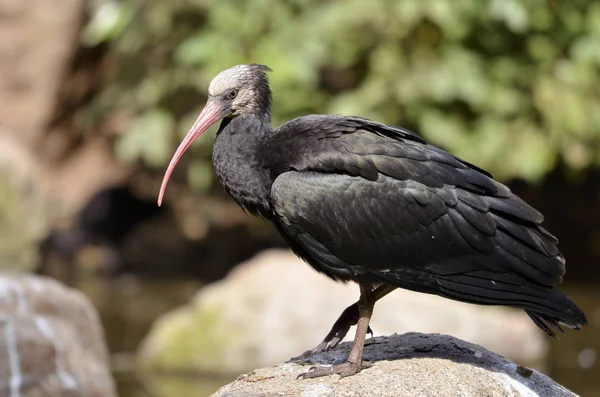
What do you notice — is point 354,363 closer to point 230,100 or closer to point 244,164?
point 244,164

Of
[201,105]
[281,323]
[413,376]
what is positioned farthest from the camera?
[201,105]

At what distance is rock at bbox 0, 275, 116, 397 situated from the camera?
A: 32.0 ft

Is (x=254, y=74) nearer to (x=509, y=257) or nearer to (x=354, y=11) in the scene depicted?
(x=509, y=257)

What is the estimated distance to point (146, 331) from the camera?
15773 millimetres

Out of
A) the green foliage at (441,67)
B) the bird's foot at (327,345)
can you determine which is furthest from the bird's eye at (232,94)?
the green foliage at (441,67)

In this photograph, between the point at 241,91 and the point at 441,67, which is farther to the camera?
the point at 441,67

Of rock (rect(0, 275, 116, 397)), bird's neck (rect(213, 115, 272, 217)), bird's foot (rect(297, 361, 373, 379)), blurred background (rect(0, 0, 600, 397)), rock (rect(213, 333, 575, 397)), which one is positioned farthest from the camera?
blurred background (rect(0, 0, 600, 397))

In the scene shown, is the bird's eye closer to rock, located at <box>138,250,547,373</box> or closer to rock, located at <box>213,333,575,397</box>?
rock, located at <box>213,333,575,397</box>

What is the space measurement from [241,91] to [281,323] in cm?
609

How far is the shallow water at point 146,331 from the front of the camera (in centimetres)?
1312

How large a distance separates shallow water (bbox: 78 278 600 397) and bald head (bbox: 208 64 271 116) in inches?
231

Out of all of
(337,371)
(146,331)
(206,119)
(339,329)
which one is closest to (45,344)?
(206,119)

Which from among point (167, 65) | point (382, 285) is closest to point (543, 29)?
point (167, 65)

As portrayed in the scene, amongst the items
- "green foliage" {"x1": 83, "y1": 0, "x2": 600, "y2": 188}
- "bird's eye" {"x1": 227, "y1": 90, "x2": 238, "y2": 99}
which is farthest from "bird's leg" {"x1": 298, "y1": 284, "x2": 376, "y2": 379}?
"green foliage" {"x1": 83, "y1": 0, "x2": 600, "y2": 188}
